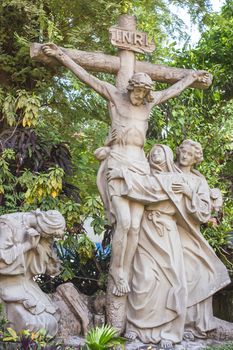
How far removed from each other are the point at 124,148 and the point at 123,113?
36 centimetres

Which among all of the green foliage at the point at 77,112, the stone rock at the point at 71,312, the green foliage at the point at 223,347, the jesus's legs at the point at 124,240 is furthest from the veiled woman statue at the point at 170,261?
the green foliage at the point at 77,112

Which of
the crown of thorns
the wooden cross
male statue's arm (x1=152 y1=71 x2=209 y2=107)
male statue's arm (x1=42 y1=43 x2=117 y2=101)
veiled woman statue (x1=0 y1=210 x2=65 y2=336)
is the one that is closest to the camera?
veiled woman statue (x1=0 y1=210 x2=65 y2=336)

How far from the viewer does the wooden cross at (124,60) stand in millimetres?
6192

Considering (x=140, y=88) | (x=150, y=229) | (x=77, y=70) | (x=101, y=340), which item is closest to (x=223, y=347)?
(x=150, y=229)

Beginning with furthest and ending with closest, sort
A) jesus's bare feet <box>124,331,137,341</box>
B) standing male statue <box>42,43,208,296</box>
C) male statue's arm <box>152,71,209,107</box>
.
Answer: male statue's arm <box>152,71,209,107</box> < standing male statue <box>42,43,208,296</box> < jesus's bare feet <box>124,331,137,341</box>

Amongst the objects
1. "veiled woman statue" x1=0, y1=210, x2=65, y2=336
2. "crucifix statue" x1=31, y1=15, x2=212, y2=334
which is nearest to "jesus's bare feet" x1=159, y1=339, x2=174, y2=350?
"crucifix statue" x1=31, y1=15, x2=212, y2=334

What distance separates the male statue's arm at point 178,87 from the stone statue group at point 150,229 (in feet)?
0.40

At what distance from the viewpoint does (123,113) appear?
5.96 metres

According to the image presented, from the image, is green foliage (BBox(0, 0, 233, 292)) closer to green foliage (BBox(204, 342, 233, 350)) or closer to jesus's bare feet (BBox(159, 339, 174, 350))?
jesus's bare feet (BBox(159, 339, 174, 350))

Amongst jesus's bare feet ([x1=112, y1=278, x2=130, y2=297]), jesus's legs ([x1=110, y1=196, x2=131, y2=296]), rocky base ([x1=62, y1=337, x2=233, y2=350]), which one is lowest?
rocky base ([x1=62, y1=337, x2=233, y2=350])

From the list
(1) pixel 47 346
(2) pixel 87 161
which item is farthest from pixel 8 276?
(2) pixel 87 161

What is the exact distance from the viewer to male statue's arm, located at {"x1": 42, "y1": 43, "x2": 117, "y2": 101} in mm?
5910

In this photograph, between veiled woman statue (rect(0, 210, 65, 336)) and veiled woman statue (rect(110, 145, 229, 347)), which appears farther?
veiled woman statue (rect(110, 145, 229, 347))

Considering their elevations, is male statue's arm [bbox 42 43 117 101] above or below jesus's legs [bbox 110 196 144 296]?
above
